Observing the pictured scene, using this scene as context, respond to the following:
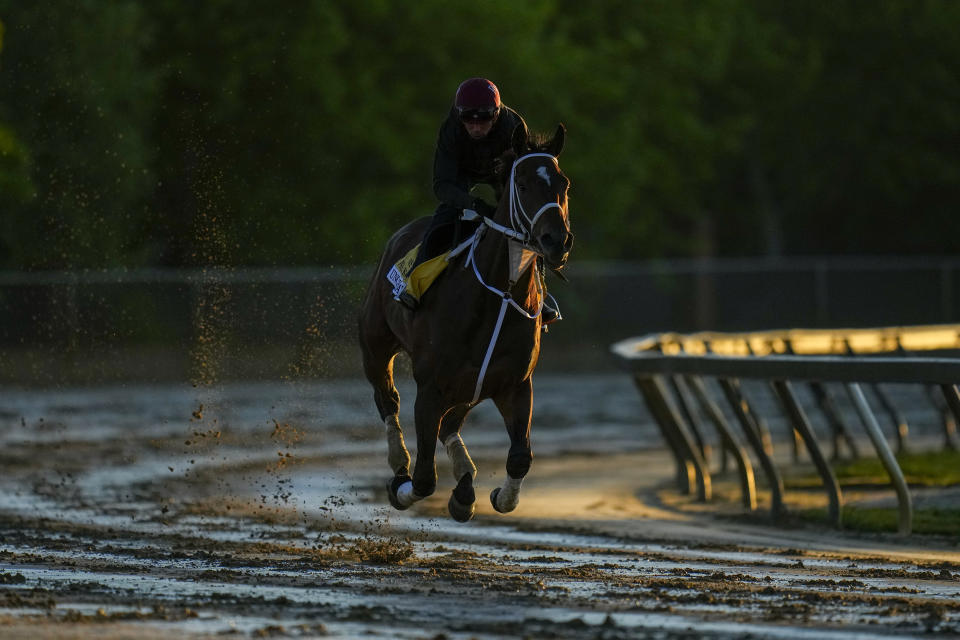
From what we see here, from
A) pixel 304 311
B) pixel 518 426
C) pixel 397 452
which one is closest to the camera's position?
pixel 518 426

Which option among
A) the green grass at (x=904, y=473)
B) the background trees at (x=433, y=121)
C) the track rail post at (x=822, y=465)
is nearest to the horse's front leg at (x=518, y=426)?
the track rail post at (x=822, y=465)

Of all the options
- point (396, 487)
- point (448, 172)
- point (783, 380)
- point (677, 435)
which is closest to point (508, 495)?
point (396, 487)

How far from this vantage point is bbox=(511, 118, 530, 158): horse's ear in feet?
29.8

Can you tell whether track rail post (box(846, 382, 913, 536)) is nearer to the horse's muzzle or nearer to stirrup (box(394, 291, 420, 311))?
stirrup (box(394, 291, 420, 311))

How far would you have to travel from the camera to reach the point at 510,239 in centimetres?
923

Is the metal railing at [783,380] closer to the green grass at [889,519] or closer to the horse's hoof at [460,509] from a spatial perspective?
the green grass at [889,519]

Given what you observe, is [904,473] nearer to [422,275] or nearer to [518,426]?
[518,426]

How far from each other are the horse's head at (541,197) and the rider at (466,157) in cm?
44

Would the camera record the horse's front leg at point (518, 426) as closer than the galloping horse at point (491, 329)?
No

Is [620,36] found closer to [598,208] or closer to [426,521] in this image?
[598,208]

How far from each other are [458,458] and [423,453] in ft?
1.36

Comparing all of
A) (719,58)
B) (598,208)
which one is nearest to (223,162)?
(598,208)

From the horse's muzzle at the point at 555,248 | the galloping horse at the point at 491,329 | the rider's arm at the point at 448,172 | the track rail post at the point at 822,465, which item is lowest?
the track rail post at the point at 822,465

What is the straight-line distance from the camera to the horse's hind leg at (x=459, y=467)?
9.70 meters
